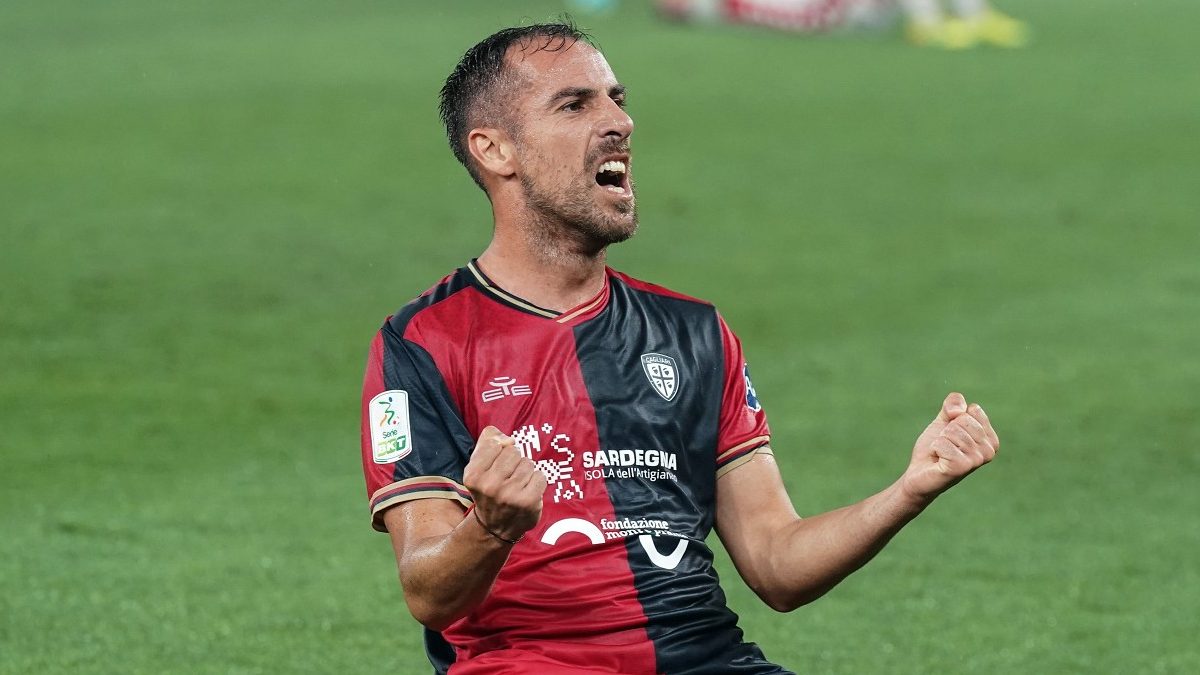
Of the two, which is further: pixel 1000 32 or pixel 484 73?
pixel 1000 32

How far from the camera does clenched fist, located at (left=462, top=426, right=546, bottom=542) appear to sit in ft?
9.12

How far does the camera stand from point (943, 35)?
62.8 feet

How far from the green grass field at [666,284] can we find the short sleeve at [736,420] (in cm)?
181

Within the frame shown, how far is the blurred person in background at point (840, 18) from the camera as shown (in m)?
19.2

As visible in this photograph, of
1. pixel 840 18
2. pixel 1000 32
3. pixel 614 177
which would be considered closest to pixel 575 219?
pixel 614 177

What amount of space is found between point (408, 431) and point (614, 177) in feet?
2.04

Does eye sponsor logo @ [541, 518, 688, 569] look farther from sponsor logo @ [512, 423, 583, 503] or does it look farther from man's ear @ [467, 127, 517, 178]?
man's ear @ [467, 127, 517, 178]

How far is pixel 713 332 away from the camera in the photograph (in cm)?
367

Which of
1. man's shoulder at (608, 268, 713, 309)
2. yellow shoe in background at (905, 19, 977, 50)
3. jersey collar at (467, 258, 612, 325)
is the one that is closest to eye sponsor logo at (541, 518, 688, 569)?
jersey collar at (467, 258, 612, 325)

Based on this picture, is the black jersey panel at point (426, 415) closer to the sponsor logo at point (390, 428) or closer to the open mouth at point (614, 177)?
the sponsor logo at point (390, 428)

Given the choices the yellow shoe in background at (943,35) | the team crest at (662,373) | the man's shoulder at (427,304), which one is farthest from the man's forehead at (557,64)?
the yellow shoe in background at (943,35)

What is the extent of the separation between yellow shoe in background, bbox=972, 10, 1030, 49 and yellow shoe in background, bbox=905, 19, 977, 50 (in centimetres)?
12

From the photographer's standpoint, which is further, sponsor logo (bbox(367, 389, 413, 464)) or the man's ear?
the man's ear

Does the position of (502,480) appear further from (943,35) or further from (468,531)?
(943,35)
